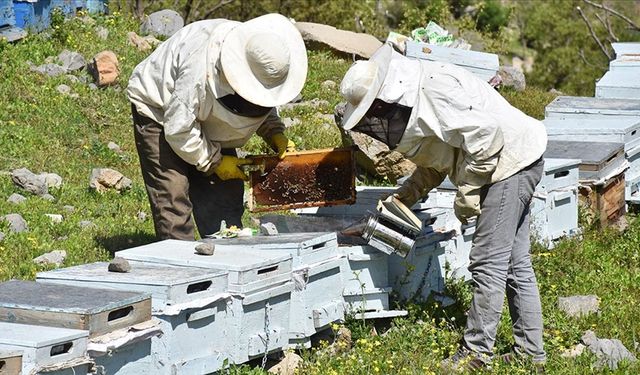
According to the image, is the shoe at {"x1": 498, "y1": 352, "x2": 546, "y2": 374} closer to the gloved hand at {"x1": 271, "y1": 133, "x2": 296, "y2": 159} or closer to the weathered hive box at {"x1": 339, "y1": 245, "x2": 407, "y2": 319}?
the weathered hive box at {"x1": 339, "y1": 245, "x2": 407, "y2": 319}

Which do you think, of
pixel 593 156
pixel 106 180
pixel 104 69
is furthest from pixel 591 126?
pixel 104 69

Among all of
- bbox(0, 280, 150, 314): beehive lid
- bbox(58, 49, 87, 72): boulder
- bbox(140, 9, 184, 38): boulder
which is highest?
bbox(140, 9, 184, 38): boulder

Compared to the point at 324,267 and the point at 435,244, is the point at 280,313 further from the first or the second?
the point at 435,244

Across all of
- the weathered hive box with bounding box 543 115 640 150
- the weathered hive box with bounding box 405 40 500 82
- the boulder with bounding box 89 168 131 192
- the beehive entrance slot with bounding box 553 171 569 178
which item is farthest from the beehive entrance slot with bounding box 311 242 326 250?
the weathered hive box with bounding box 405 40 500 82

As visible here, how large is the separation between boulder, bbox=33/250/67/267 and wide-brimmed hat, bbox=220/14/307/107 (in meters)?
2.00

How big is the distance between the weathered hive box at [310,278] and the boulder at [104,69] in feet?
20.1

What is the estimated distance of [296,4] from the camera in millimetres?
24906

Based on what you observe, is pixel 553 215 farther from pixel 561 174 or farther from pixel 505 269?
pixel 505 269

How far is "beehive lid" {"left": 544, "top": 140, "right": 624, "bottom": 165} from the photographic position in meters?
9.03

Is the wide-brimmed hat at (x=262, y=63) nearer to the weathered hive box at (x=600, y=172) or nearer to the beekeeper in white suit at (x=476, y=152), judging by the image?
the beekeeper in white suit at (x=476, y=152)

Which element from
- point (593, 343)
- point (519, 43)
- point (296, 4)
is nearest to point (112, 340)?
point (593, 343)

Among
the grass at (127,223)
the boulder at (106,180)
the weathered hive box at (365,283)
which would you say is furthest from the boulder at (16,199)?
the weathered hive box at (365,283)

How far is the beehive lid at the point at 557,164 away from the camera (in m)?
8.48

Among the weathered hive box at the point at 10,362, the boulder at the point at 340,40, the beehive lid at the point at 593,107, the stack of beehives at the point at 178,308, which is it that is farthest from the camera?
the boulder at the point at 340,40
